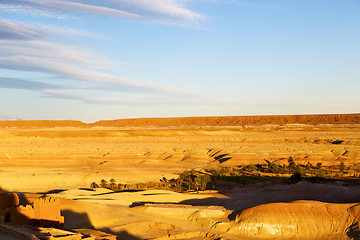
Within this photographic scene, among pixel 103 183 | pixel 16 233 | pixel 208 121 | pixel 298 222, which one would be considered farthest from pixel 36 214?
pixel 208 121

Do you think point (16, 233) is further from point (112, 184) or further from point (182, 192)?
point (112, 184)

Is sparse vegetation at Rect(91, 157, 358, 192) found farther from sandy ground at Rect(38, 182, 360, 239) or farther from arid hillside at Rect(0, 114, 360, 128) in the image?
arid hillside at Rect(0, 114, 360, 128)

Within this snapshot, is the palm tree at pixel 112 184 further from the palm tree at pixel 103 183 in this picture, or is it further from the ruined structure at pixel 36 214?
the ruined structure at pixel 36 214

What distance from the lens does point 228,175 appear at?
29188 millimetres

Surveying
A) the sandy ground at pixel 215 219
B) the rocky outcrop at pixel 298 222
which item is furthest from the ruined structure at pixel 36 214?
the rocky outcrop at pixel 298 222

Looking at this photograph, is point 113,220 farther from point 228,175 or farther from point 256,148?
point 256,148

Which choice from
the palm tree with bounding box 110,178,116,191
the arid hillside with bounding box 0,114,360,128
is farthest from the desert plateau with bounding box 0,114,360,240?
the arid hillside with bounding box 0,114,360,128

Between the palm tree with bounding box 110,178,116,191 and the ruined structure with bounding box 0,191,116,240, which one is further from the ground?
the ruined structure with bounding box 0,191,116,240

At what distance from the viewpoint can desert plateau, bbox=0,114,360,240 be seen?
15219mm

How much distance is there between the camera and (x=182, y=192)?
23734 millimetres

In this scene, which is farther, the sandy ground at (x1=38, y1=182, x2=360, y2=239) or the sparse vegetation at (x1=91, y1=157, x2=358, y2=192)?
the sparse vegetation at (x1=91, y1=157, x2=358, y2=192)

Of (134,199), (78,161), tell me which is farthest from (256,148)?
(134,199)

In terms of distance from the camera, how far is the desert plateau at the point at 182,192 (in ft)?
49.9

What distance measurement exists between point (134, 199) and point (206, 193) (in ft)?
15.5
